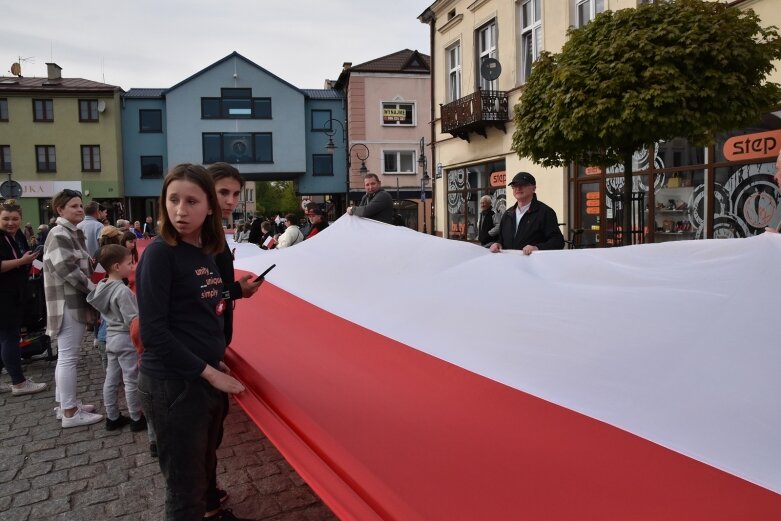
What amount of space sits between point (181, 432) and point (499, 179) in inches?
592

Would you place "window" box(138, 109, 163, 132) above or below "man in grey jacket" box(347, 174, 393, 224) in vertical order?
above

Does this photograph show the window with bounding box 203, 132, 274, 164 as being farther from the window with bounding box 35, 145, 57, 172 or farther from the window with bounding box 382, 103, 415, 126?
the window with bounding box 35, 145, 57, 172

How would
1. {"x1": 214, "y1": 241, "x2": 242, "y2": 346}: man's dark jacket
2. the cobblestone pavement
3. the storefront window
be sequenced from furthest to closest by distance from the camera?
1. the storefront window
2. the cobblestone pavement
3. {"x1": 214, "y1": 241, "x2": 242, "y2": 346}: man's dark jacket

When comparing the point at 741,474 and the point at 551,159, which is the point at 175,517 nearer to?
the point at 741,474

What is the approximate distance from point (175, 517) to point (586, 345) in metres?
1.83

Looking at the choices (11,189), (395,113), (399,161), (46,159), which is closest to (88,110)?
(46,159)

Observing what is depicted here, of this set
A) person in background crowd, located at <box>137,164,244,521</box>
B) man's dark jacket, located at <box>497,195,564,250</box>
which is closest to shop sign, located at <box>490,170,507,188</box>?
man's dark jacket, located at <box>497,195,564,250</box>

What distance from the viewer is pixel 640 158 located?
11281mm

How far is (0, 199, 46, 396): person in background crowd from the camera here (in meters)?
5.11

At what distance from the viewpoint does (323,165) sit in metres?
36.6

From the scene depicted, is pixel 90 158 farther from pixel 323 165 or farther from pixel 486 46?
pixel 486 46

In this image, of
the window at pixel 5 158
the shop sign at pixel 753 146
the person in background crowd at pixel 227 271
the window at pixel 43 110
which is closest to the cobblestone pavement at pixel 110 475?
the person in background crowd at pixel 227 271

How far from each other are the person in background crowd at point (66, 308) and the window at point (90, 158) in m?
34.2

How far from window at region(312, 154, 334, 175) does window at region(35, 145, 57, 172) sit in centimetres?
1553
